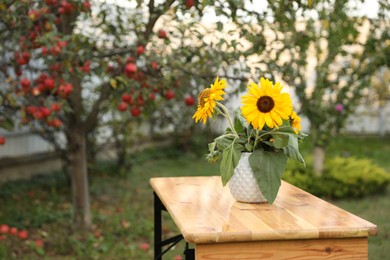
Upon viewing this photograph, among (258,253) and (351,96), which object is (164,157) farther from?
(258,253)

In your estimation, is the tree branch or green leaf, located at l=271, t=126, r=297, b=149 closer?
green leaf, located at l=271, t=126, r=297, b=149

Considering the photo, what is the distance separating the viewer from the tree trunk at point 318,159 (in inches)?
271

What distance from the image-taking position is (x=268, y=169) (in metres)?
2.45

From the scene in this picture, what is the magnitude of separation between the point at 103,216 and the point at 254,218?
3.80 metres

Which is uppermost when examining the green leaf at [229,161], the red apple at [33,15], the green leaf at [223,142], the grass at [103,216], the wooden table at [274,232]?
the red apple at [33,15]

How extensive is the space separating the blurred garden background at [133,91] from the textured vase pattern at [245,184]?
122 centimetres

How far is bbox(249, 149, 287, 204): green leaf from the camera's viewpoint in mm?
2430

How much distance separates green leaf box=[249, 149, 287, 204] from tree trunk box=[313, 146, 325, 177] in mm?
4541

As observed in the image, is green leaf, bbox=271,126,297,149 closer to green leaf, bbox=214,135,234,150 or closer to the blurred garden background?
green leaf, bbox=214,135,234,150

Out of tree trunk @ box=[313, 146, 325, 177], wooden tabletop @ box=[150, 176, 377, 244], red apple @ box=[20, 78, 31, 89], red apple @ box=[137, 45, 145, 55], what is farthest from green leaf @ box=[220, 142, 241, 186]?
tree trunk @ box=[313, 146, 325, 177]

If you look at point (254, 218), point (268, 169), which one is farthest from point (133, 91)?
point (254, 218)

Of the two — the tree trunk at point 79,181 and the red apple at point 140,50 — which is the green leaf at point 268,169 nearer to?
the red apple at point 140,50

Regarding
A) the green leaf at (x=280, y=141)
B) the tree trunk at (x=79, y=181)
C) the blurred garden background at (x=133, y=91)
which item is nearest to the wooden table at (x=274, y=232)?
the green leaf at (x=280, y=141)

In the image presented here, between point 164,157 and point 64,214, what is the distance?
4121mm
